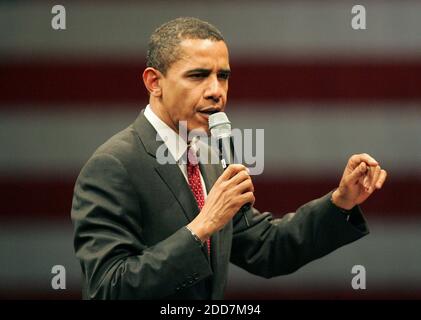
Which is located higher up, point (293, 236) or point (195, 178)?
point (195, 178)

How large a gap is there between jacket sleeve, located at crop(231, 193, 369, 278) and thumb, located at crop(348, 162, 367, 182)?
0.42 feet

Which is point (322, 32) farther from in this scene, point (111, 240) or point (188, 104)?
point (111, 240)

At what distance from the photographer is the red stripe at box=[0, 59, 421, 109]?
2.72m

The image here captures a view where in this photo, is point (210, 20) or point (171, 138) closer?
point (171, 138)

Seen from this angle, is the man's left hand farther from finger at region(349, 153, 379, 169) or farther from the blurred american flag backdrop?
the blurred american flag backdrop

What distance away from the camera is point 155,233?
4.92 ft

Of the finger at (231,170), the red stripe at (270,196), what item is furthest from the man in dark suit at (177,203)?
the red stripe at (270,196)

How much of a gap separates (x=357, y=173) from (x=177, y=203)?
444 millimetres

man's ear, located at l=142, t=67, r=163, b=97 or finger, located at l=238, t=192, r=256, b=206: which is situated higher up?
man's ear, located at l=142, t=67, r=163, b=97

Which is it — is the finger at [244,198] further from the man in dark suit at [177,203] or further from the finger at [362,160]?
the finger at [362,160]

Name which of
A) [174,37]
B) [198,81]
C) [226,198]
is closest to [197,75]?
[198,81]

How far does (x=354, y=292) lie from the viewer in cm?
272

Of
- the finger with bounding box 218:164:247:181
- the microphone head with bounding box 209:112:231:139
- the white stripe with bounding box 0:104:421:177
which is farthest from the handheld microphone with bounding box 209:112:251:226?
the white stripe with bounding box 0:104:421:177

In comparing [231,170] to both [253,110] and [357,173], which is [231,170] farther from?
[253,110]
